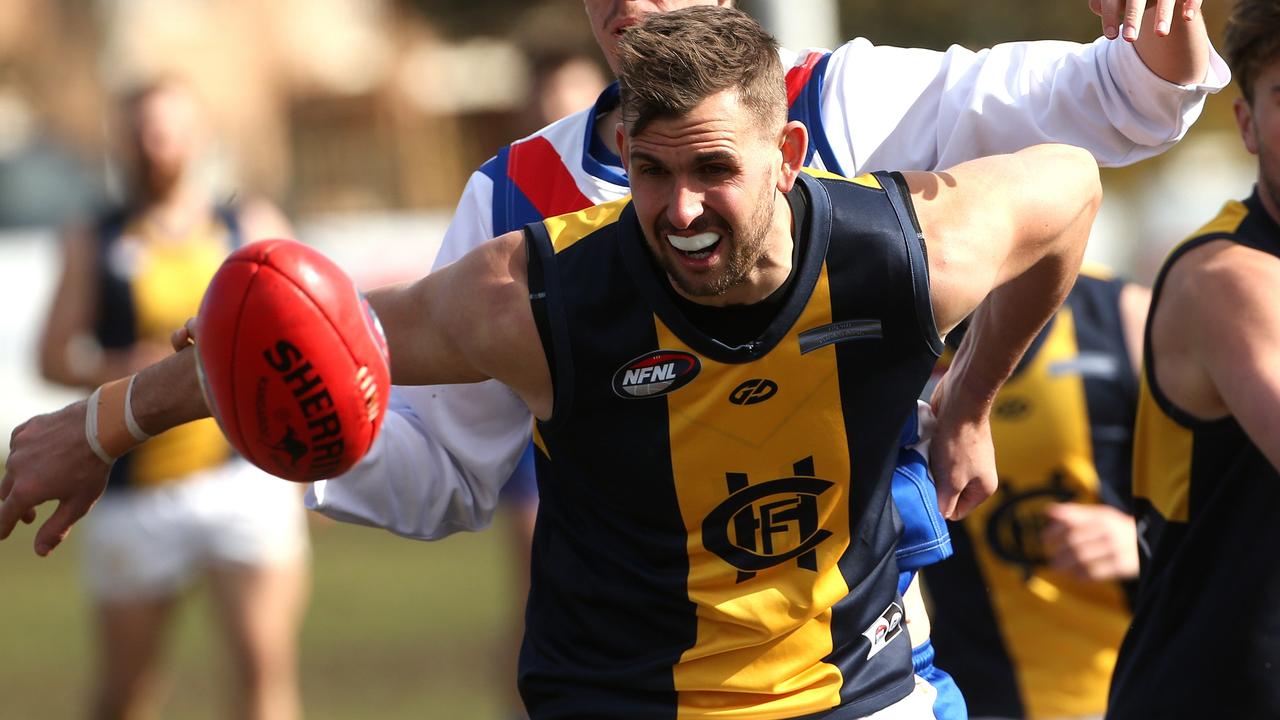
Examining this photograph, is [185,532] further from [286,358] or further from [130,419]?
[286,358]

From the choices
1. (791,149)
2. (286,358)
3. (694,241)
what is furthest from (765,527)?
(286,358)

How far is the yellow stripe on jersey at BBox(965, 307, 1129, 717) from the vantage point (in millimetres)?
4668

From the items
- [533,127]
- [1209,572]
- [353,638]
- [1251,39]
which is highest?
[1251,39]

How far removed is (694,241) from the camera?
2906mm

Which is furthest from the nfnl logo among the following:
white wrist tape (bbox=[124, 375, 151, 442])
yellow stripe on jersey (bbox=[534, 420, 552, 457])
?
white wrist tape (bbox=[124, 375, 151, 442])

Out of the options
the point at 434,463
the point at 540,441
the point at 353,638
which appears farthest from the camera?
the point at 353,638

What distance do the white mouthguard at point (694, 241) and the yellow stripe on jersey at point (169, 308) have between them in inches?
186

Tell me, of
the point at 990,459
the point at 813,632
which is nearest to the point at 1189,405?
the point at 990,459

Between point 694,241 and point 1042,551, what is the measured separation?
2.15 m

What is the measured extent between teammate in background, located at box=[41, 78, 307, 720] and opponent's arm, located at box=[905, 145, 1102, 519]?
420 centimetres

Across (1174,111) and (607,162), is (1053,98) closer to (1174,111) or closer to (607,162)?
(1174,111)

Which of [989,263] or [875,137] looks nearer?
[989,263]

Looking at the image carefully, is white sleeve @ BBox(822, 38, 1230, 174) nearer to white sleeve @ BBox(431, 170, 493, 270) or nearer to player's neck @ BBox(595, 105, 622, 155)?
player's neck @ BBox(595, 105, 622, 155)

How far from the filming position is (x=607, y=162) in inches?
139
